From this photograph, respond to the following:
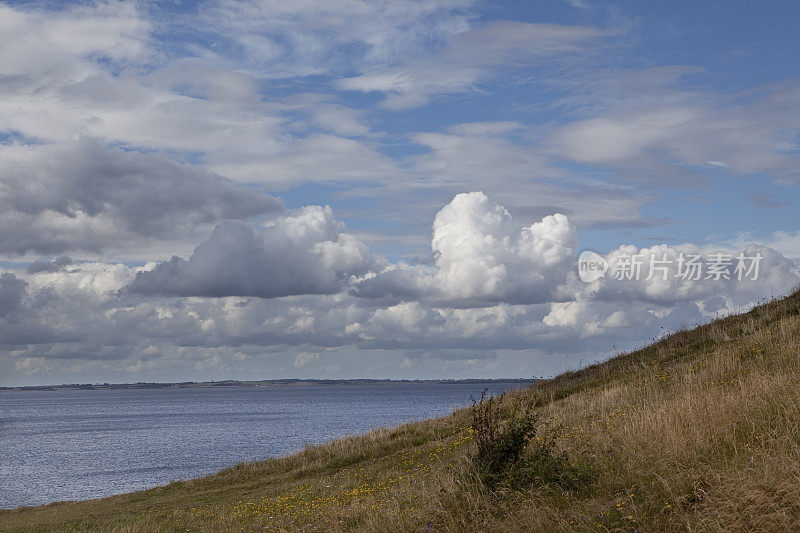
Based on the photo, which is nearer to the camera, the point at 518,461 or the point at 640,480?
Result: the point at 640,480

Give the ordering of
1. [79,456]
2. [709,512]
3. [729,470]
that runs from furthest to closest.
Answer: [79,456]
[729,470]
[709,512]

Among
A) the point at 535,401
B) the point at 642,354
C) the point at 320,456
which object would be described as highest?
the point at 642,354

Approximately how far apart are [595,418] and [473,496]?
226 inches

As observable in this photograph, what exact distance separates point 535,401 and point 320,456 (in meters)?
10.2

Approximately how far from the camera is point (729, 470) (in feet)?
25.3

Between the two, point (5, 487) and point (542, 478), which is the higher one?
point (542, 478)

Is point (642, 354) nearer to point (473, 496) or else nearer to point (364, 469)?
point (364, 469)

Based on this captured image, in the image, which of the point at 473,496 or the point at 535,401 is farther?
the point at 535,401

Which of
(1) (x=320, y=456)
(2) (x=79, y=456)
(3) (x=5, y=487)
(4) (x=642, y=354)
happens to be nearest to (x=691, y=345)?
(4) (x=642, y=354)

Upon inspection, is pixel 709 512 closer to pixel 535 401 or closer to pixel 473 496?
pixel 473 496

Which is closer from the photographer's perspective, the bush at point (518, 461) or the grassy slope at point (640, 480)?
the grassy slope at point (640, 480)

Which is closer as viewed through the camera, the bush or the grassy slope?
the grassy slope

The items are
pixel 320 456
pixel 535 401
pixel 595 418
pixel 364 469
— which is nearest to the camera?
pixel 595 418

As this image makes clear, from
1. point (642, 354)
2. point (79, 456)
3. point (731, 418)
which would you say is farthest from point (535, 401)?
point (79, 456)
